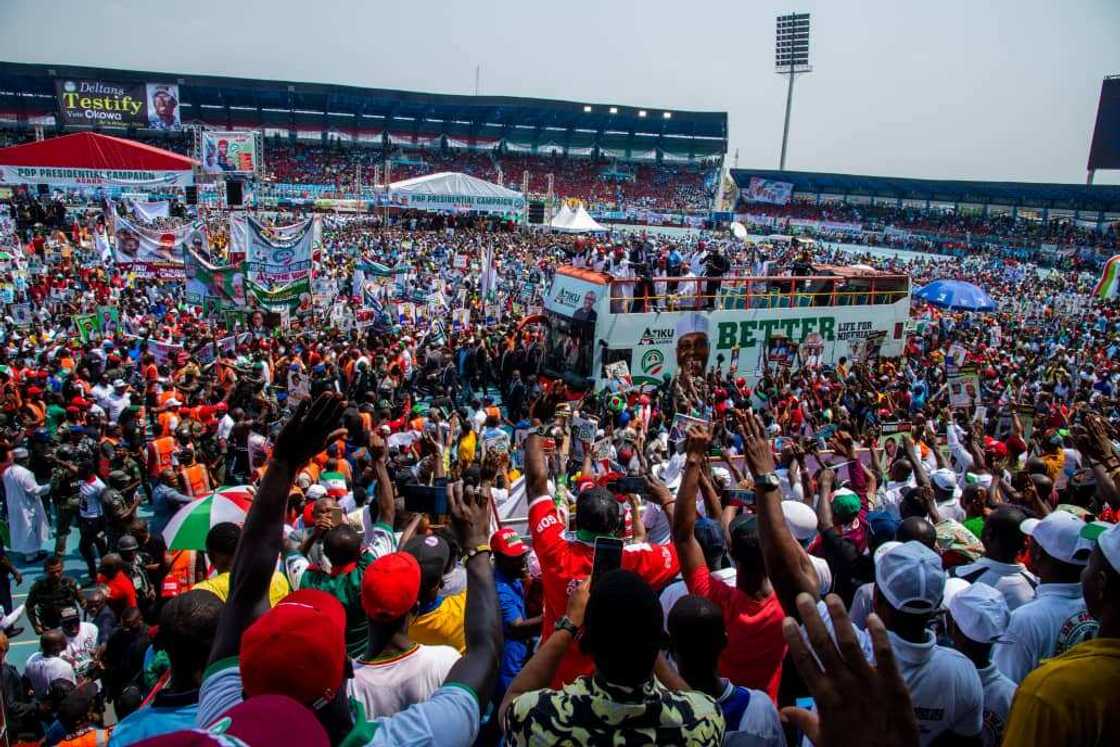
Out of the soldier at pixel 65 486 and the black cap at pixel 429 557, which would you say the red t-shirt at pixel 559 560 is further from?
the soldier at pixel 65 486

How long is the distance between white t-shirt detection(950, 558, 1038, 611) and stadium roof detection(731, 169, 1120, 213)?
178 ft

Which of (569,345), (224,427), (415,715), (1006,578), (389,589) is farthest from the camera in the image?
(569,345)

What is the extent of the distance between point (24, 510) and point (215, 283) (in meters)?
7.76

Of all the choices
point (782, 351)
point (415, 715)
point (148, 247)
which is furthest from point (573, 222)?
point (415, 715)

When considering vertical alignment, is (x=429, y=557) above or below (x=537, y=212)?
below

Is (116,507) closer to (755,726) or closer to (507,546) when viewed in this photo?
(507,546)

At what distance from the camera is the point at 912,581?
2.50 meters

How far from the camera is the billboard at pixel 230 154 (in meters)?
32.2

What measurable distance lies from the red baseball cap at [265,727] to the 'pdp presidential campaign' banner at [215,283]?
1462cm

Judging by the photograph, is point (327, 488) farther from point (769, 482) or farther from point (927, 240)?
point (927, 240)

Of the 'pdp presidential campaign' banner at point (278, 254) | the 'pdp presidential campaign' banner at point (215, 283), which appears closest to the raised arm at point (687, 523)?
the 'pdp presidential campaign' banner at point (278, 254)

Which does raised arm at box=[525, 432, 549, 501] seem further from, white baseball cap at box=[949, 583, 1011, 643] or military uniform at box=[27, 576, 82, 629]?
military uniform at box=[27, 576, 82, 629]

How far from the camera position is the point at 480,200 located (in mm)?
34156

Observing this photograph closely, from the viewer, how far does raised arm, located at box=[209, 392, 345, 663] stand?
228 cm
